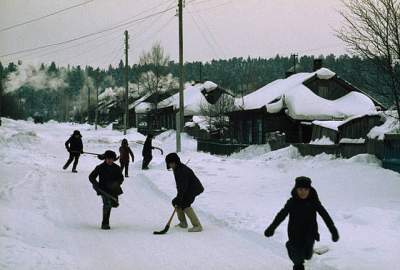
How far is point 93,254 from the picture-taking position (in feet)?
25.3

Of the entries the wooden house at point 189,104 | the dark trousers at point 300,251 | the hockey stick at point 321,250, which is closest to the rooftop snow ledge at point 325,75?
the wooden house at point 189,104

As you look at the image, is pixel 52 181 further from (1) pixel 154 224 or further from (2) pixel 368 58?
(2) pixel 368 58

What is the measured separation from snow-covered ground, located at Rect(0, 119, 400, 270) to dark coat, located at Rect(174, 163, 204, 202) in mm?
696

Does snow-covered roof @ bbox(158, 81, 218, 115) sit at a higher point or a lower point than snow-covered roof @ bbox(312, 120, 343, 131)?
higher

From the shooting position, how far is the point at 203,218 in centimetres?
1129

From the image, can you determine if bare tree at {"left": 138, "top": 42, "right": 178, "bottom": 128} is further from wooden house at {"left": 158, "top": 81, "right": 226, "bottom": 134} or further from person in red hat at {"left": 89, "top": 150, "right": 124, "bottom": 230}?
person in red hat at {"left": 89, "top": 150, "right": 124, "bottom": 230}

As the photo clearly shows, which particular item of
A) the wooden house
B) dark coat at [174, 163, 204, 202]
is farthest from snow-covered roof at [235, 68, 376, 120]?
dark coat at [174, 163, 204, 202]

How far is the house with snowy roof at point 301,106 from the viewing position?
36.2 metres

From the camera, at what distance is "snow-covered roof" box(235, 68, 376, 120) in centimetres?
3577

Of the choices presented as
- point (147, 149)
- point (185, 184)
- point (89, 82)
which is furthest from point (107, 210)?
point (89, 82)

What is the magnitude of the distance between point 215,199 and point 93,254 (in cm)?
638

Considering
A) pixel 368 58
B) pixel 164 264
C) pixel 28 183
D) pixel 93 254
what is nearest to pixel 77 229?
pixel 93 254

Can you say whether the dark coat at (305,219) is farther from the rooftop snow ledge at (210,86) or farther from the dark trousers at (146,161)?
the rooftop snow ledge at (210,86)

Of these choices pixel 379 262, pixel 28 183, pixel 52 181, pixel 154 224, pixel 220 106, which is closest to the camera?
pixel 379 262
